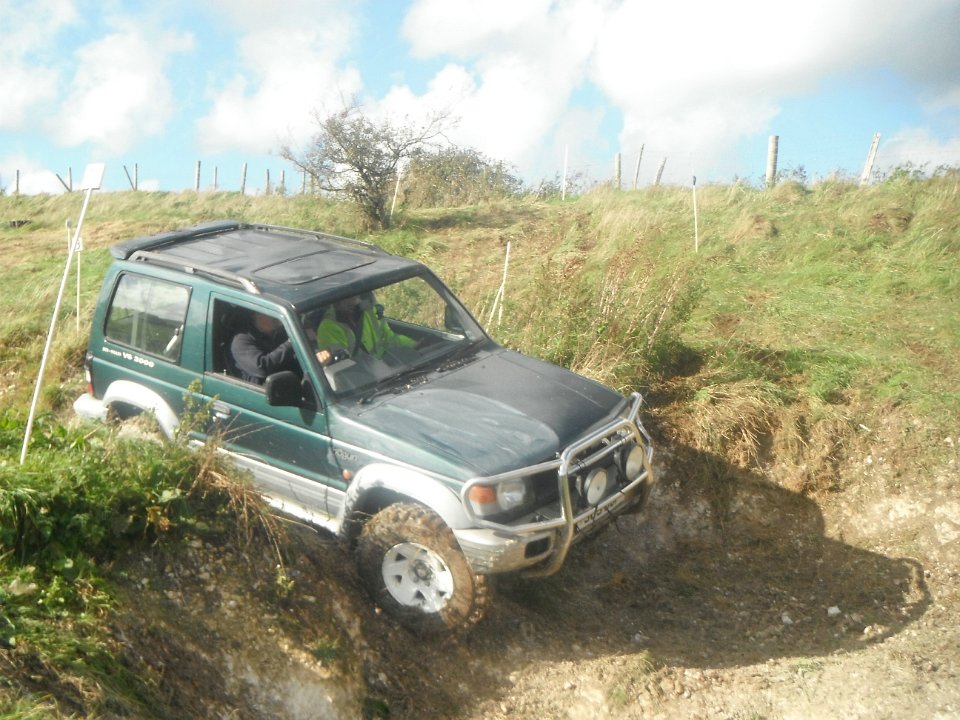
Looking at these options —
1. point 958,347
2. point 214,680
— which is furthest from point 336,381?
point 958,347

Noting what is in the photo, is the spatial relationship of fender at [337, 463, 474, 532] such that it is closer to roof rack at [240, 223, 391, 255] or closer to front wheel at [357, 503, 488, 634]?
front wheel at [357, 503, 488, 634]

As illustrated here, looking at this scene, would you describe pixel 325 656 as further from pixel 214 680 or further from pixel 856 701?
pixel 856 701

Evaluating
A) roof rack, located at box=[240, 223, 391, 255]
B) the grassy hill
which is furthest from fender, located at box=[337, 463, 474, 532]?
roof rack, located at box=[240, 223, 391, 255]

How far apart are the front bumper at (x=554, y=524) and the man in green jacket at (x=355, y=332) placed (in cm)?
136

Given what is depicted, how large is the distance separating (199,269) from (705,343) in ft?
16.0

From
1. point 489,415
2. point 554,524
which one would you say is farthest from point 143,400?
point 554,524

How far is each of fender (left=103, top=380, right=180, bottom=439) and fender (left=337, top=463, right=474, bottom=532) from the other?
1.40m

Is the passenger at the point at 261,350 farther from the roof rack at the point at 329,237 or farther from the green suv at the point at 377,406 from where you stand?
the roof rack at the point at 329,237

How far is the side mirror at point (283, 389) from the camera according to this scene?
477 centimetres

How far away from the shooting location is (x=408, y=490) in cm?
450

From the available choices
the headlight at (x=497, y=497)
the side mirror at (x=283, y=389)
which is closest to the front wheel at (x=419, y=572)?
the headlight at (x=497, y=497)

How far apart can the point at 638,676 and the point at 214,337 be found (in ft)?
10.5

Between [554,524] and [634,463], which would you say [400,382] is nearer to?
[554,524]

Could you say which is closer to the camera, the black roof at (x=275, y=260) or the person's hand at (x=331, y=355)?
the person's hand at (x=331, y=355)
